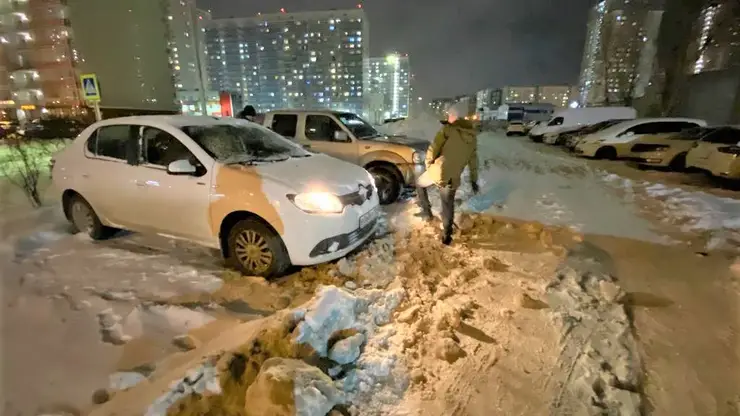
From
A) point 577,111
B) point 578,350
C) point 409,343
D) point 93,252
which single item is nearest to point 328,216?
point 409,343

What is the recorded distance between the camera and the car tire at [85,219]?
16.5 feet

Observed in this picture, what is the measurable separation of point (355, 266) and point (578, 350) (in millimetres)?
2303

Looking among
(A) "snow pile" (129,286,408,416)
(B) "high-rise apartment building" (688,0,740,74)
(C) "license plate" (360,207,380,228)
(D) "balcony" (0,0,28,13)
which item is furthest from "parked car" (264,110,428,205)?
(D) "balcony" (0,0,28,13)

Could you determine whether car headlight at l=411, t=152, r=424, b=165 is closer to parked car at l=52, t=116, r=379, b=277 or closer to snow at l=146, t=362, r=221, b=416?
parked car at l=52, t=116, r=379, b=277

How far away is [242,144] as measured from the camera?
4.71 m

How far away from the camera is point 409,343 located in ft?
9.57

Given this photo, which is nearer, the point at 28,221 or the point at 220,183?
the point at 220,183

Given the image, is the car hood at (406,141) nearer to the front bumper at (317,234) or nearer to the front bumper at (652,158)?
the front bumper at (317,234)

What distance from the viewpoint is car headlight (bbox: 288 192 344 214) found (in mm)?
3787

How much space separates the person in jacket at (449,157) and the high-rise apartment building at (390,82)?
2574 inches

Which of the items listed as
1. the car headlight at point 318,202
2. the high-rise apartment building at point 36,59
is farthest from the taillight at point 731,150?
the high-rise apartment building at point 36,59

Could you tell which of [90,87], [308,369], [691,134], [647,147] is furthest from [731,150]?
[90,87]

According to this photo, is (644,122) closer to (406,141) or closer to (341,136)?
(406,141)

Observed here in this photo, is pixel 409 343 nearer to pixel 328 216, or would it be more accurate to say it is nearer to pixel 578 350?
pixel 578 350
